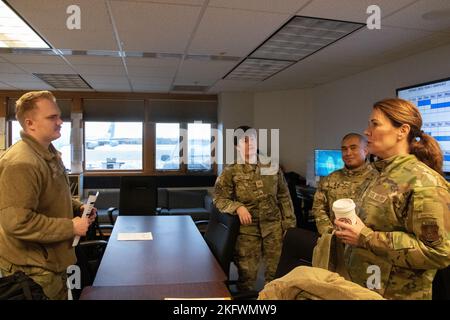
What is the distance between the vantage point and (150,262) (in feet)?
7.11

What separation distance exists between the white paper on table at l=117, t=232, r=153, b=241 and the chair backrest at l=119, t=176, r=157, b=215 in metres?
1.55

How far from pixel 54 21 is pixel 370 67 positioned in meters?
3.57

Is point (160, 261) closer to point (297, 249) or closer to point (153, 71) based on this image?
point (297, 249)

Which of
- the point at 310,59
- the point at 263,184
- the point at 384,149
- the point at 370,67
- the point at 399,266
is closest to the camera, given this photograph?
the point at 399,266

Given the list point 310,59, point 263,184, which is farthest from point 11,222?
point 310,59

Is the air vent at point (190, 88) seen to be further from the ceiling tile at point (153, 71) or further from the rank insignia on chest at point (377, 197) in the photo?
the rank insignia on chest at point (377, 197)

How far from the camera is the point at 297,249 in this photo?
183 cm

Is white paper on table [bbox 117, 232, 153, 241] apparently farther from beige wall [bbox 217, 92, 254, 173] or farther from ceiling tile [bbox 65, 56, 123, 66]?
beige wall [bbox 217, 92, 254, 173]

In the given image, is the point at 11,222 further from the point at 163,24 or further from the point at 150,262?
the point at 163,24

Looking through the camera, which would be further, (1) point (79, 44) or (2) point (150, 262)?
(1) point (79, 44)

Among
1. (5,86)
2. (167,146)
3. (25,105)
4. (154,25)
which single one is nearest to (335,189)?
(154,25)

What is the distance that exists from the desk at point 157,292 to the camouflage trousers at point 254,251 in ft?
3.44

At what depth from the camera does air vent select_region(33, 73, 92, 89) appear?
5144 millimetres

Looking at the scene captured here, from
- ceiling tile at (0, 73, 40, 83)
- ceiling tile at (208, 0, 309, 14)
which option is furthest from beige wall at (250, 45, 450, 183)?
ceiling tile at (0, 73, 40, 83)
